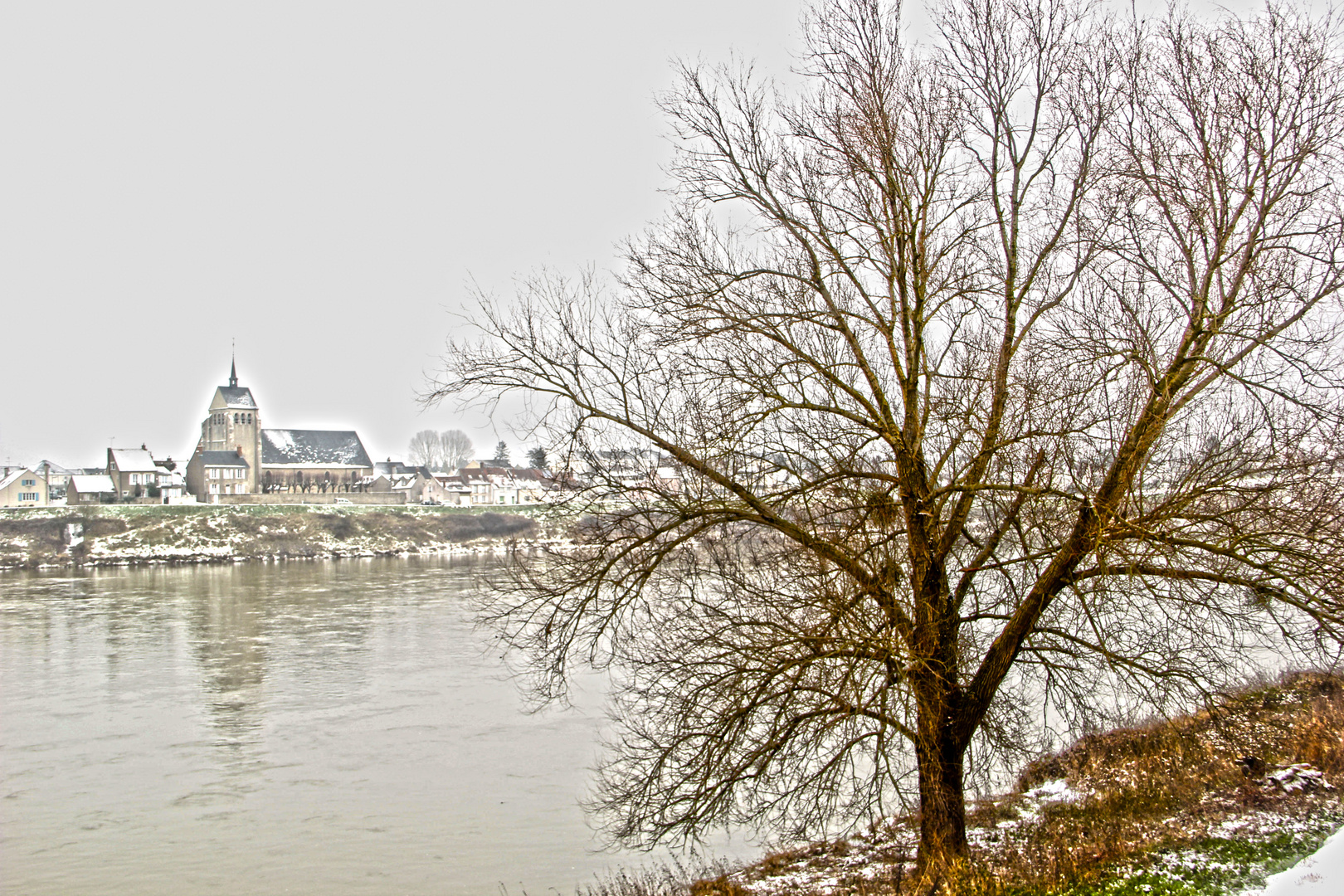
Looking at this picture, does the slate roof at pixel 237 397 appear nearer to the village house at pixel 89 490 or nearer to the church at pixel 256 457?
the church at pixel 256 457

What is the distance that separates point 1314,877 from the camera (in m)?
7.03

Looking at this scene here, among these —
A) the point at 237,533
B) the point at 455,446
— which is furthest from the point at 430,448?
the point at 237,533

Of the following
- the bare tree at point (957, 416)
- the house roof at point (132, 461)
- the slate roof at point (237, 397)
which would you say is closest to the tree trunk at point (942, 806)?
the bare tree at point (957, 416)

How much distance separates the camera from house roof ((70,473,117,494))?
76.0m

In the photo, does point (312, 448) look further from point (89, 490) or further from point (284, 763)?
point (284, 763)

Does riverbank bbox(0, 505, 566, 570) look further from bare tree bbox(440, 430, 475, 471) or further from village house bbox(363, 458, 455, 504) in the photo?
bare tree bbox(440, 430, 475, 471)

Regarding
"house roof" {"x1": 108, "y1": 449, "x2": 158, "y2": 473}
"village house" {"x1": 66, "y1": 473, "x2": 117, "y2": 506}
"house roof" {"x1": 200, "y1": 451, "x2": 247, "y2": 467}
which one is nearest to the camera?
"village house" {"x1": 66, "y1": 473, "x2": 117, "y2": 506}

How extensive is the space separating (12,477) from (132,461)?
32.1ft

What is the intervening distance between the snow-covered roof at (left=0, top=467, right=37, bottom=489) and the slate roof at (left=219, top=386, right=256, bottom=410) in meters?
17.2

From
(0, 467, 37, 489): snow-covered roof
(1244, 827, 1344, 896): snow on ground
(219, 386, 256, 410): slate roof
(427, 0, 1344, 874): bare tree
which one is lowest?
(1244, 827, 1344, 896): snow on ground

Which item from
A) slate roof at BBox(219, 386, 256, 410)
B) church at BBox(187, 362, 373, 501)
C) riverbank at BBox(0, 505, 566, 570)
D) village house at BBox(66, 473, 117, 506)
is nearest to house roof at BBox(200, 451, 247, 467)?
church at BBox(187, 362, 373, 501)

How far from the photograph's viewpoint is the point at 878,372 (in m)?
8.64

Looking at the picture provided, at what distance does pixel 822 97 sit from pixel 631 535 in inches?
161

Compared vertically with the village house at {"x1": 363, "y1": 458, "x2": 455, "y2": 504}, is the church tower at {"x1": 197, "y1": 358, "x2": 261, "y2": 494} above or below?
A: above
